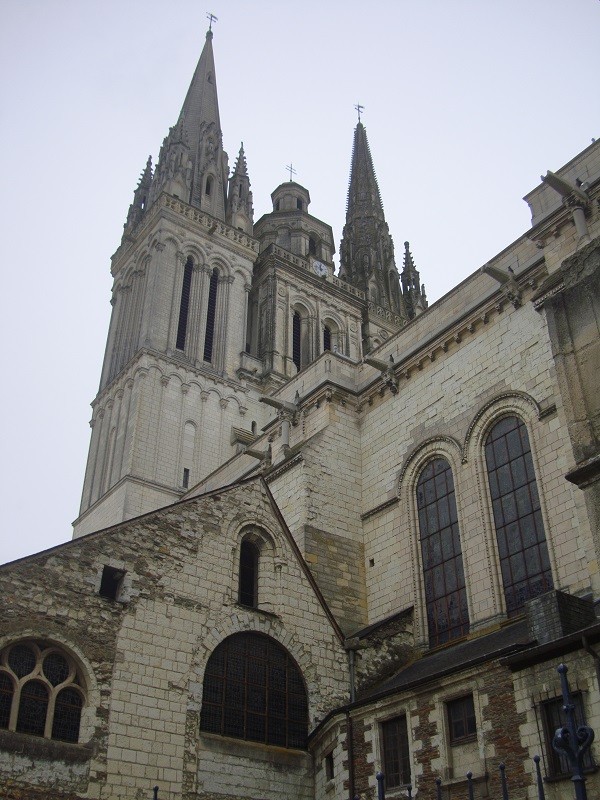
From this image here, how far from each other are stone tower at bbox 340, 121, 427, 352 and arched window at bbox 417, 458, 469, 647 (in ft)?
83.9

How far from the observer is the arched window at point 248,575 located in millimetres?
16047

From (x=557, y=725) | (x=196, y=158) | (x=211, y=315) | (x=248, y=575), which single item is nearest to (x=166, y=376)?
(x=211, y=315)

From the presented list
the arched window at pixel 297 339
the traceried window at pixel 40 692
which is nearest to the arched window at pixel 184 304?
the arched window at pixel 297 339

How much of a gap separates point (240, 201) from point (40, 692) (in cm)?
3383

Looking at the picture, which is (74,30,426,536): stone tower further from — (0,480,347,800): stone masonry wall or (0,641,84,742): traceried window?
(0,641,84,742): traceried window

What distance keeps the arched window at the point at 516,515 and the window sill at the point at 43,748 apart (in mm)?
7329

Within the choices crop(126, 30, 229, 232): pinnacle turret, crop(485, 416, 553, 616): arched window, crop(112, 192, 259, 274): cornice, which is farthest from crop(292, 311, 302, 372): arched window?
crop(485, 416, 553, 616): arched window

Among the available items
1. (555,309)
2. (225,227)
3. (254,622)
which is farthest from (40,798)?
(225,227)

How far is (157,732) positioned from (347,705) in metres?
3.18

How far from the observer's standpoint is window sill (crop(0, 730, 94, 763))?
39.4ft

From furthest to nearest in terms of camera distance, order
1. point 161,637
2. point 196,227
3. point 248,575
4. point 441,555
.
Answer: point 196,227
point 441,555
point 248,575
point 161,637

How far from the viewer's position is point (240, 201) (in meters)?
43.5

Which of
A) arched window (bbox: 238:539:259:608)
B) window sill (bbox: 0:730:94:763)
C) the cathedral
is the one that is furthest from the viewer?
arched window (bbox: 238:539:259:608)

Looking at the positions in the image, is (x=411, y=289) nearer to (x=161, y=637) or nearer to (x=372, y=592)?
(x=372, y=592)
